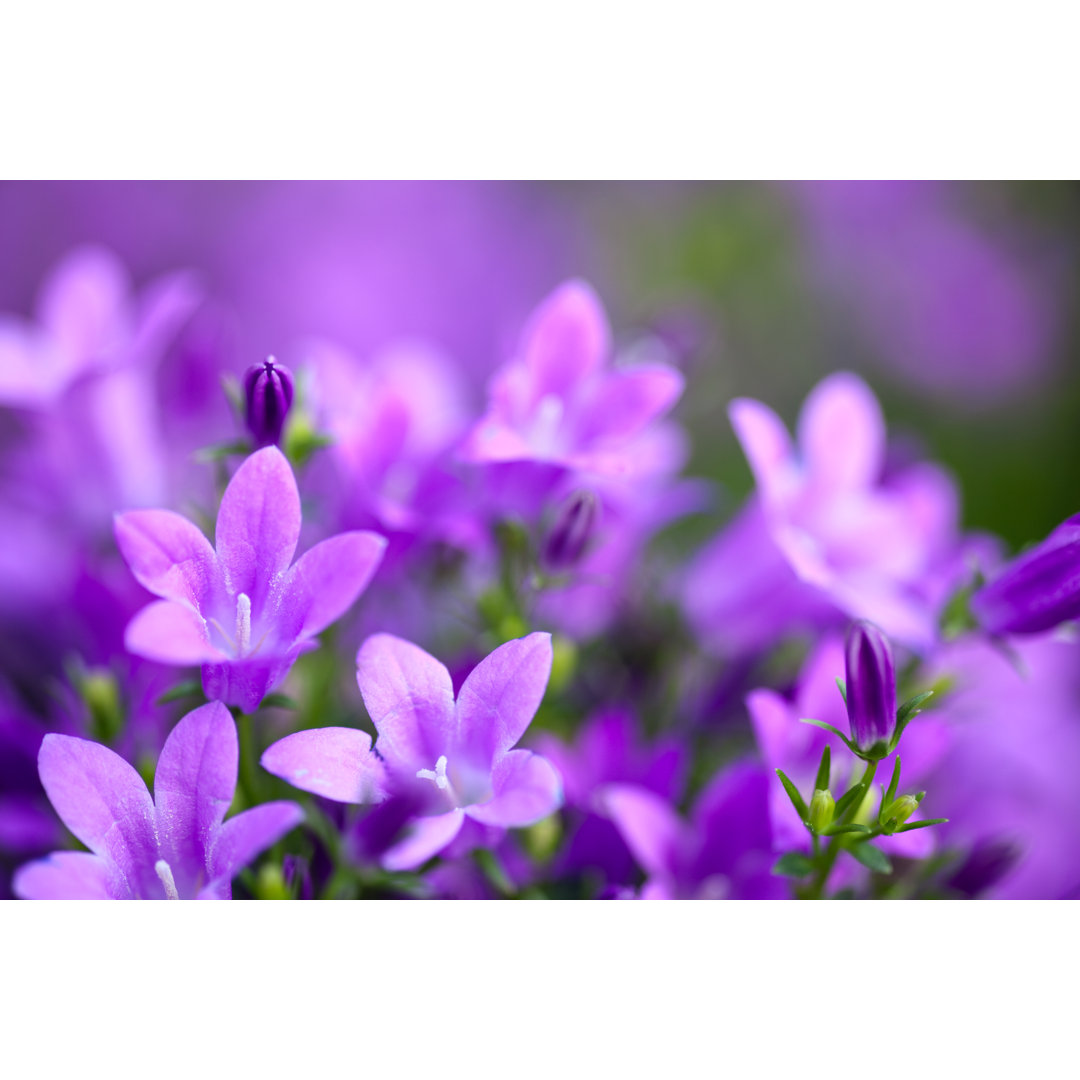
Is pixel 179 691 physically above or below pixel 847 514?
below

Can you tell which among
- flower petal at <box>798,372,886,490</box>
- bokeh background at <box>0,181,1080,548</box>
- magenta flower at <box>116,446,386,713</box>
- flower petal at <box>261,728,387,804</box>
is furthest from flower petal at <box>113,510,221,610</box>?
bokeh background at <box>0,181,1080,548</box>

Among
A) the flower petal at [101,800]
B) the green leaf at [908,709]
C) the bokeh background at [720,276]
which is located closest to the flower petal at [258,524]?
the flower petal at [101,800]

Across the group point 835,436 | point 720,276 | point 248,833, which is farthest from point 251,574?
point 720,276

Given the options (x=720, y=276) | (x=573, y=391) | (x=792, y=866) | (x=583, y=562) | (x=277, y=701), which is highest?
(x=720, y=276)

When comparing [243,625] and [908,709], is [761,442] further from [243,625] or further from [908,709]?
[243,625]

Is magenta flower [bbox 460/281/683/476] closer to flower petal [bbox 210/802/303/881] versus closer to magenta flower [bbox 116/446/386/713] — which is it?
magenta flower [bbox 116/446/386/713]
